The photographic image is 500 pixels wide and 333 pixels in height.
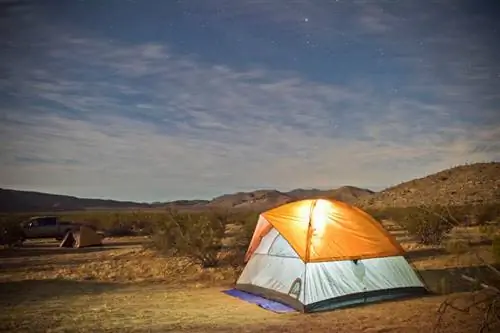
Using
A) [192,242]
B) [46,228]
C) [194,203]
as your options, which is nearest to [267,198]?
[194,203]

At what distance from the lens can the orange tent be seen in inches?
305

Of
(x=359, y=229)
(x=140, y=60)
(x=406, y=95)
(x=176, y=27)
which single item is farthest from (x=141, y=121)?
(x=359, y=229)

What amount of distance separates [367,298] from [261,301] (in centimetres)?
177

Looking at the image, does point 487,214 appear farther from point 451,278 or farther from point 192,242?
point 192,242

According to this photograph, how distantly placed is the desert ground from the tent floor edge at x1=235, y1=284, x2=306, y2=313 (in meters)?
0.26

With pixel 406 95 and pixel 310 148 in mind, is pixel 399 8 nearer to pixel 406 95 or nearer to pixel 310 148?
pixel 406 95

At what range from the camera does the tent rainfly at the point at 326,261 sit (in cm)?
752

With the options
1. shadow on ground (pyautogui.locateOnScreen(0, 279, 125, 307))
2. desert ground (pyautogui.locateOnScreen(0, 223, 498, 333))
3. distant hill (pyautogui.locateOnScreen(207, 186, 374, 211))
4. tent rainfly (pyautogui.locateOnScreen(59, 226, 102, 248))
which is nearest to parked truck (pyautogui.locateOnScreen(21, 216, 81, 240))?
tent rainfly (pyautogui.locateOnScreen(59, 226, 102, 248))

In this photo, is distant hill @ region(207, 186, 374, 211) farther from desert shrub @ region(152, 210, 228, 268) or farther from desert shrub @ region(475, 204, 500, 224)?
desert shrub @ region(152, 210, 228, 268)

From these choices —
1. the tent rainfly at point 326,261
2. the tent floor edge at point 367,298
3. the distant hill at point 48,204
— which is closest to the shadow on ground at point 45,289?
the tent rainfly at point 326,261

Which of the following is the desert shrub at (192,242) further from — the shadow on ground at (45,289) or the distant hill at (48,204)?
the distant hill at (48,204)

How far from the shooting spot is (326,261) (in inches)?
301

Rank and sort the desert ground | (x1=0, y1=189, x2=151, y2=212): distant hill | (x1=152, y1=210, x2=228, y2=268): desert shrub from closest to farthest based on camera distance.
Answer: the desert ground < (x1=152, y1=210, x2=228, y2=268): desert shrub < (x1=0, y1=189, x2=151, y2=212): distant hill

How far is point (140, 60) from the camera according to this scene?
13977 millimetres
